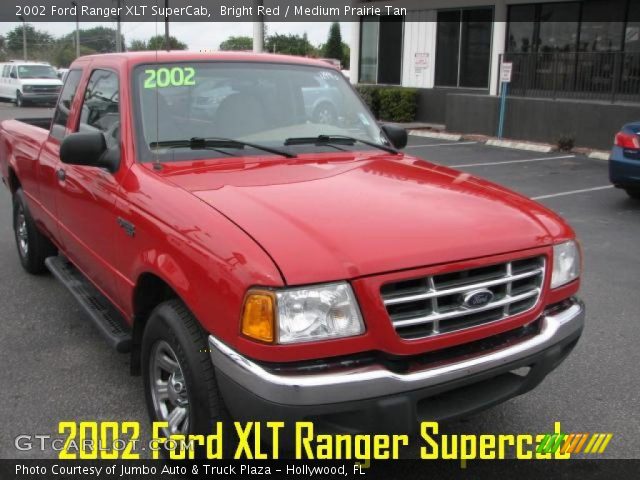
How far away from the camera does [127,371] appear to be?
4.04m

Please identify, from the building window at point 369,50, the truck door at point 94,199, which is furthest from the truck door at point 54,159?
the building window at point 369,50

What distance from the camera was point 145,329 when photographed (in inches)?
121

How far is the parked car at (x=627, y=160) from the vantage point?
845 centimetres

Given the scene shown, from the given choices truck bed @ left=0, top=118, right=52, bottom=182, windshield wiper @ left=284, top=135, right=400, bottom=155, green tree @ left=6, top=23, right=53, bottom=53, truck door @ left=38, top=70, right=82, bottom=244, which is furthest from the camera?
green tree @ left=6, top=23, right=53, bottom=53

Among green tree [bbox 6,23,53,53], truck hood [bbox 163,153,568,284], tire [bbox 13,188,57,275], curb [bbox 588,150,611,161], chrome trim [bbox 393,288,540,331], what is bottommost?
tire [bbox 13,188,57,275]

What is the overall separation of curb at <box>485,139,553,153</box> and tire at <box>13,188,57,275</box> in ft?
40.0

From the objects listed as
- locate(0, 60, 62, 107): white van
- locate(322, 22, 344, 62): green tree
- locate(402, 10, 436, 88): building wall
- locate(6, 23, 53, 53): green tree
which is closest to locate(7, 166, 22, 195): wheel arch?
locate(402, 10, 436, 88): building wall

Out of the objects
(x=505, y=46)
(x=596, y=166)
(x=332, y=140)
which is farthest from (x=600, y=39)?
(x=332, y=140)

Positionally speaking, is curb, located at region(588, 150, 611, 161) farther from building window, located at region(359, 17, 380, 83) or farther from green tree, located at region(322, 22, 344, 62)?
green tree, located at region(322, 22, 344, 62)

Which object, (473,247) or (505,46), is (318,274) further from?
(505,46)

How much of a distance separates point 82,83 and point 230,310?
113 inches

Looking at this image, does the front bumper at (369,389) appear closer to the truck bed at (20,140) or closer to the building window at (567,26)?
the truck bed at (20,140)

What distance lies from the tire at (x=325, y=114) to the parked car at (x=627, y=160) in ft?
18.7

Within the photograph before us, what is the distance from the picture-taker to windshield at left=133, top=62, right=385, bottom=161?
3.61 m
